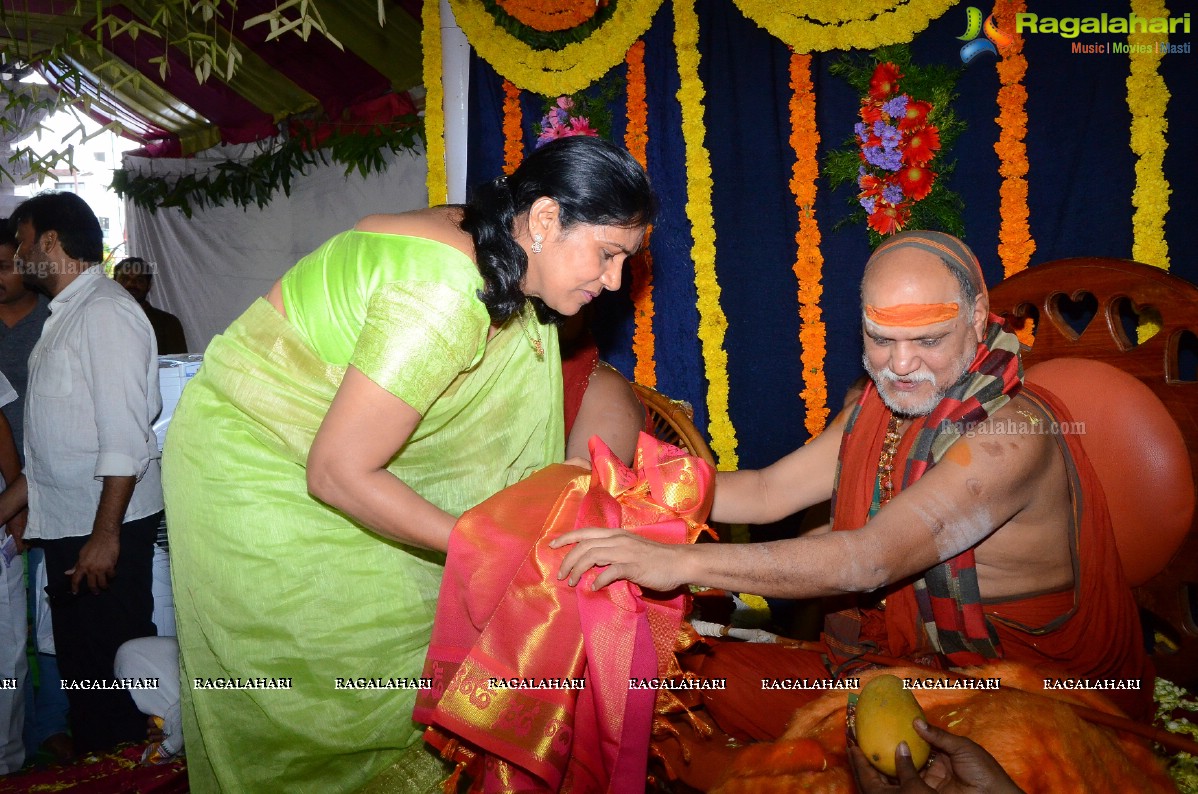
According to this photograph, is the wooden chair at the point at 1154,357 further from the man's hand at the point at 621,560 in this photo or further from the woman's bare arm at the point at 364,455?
the woman's bare arm at the point at 364,455

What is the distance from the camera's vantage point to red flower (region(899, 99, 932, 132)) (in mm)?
3475

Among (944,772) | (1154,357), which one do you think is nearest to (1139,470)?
(1154,357)

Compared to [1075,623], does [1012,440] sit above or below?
above

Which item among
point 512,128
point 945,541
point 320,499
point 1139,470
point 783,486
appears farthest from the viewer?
point 512,128

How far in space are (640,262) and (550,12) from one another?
1.34m

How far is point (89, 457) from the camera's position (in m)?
3.49

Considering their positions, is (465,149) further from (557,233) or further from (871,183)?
(557,233)

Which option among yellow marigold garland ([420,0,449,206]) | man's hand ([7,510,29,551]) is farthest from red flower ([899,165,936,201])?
man's hand ([7,510,29,551])

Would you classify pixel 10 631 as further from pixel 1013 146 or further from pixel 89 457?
pixel 1013 146

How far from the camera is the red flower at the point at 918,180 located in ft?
11.5

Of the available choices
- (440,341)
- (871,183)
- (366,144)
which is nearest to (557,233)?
(440,341)

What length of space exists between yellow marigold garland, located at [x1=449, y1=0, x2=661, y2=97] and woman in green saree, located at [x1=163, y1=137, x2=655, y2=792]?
2.46 metres

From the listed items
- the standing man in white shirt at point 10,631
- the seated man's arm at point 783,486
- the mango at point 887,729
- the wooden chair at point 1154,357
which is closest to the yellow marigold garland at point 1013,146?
the wooden chair at point 1154,357

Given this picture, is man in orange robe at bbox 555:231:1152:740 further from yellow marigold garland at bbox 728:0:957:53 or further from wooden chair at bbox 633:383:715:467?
yellow marigold garland at bbox 728:0:957:53
